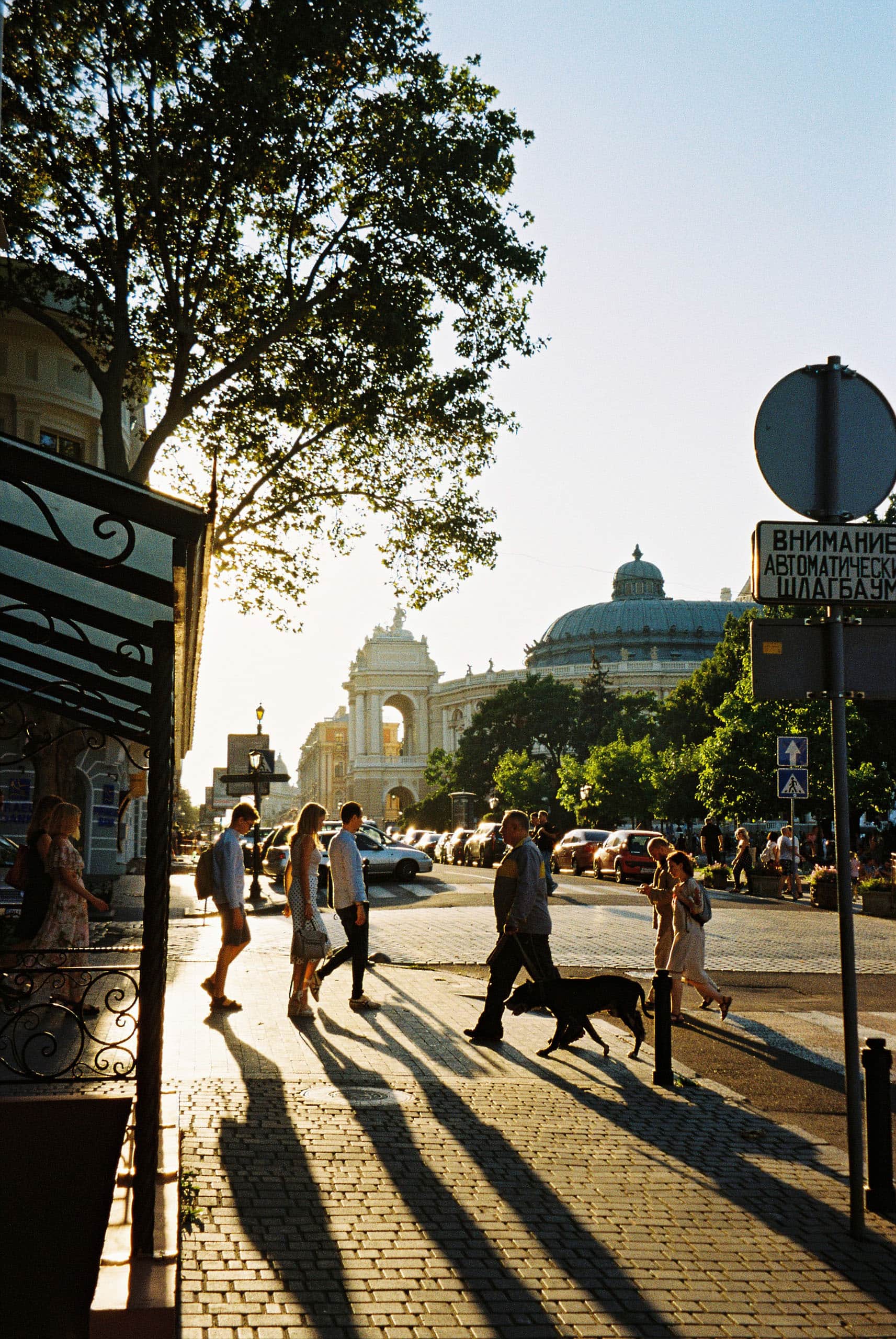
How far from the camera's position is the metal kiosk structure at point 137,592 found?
168 inches

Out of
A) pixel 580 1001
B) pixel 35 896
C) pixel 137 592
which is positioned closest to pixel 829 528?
pixel 137 592

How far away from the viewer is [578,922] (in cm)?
2244

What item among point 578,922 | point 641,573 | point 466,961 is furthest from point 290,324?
point 641,573

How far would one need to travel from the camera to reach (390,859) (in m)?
34.4

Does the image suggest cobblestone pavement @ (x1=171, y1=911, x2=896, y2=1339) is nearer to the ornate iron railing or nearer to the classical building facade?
the ornate iron railing

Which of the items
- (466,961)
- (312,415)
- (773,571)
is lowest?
(466,961)

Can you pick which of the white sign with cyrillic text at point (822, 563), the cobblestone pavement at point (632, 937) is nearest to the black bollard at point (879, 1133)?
the white sign with cyrillic text at point (822, 563)

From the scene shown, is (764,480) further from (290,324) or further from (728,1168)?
(290,324)

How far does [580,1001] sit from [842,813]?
4407mm

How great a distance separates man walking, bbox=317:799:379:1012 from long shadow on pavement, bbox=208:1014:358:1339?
12.0 ft

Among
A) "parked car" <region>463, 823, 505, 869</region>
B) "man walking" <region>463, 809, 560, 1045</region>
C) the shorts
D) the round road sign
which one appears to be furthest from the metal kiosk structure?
"parked car" <region>463, 823, 505, 869</region>

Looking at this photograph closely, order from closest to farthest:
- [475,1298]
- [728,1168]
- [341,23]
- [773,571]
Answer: [475,1298] < [773,571] < [728,1168] < [341,23]

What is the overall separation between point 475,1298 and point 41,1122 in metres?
2.28

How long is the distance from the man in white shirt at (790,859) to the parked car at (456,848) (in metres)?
21.1
